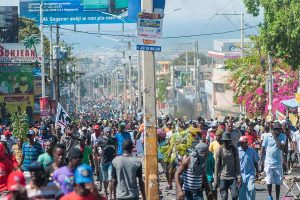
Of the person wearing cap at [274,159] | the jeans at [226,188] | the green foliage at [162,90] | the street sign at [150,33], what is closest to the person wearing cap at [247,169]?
the jeans at [226,188]

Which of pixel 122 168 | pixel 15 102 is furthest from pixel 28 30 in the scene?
pixel 122 168

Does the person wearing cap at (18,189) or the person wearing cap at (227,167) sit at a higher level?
the person wearing cap at (18,189)

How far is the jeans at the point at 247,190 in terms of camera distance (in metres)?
18.2

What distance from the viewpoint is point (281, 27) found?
34188mm

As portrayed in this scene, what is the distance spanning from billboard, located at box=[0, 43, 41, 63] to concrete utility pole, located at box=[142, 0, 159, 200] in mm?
45179

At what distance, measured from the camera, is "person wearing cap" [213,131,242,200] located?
58.1 feet

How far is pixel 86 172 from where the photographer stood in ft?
36.3

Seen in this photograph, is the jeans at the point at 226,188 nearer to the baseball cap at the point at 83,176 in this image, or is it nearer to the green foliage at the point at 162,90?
the baseball cap at the point at 83,176

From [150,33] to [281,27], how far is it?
16.8 m

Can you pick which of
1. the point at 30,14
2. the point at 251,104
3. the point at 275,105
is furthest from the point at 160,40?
the point at 30,14

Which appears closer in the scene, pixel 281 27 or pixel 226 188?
pixel 226 188

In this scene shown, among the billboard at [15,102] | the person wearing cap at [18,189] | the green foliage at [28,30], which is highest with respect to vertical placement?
the green foliage at [28,30]

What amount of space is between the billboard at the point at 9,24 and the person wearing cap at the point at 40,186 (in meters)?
56.1

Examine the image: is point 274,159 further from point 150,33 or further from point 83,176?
point 83,176
